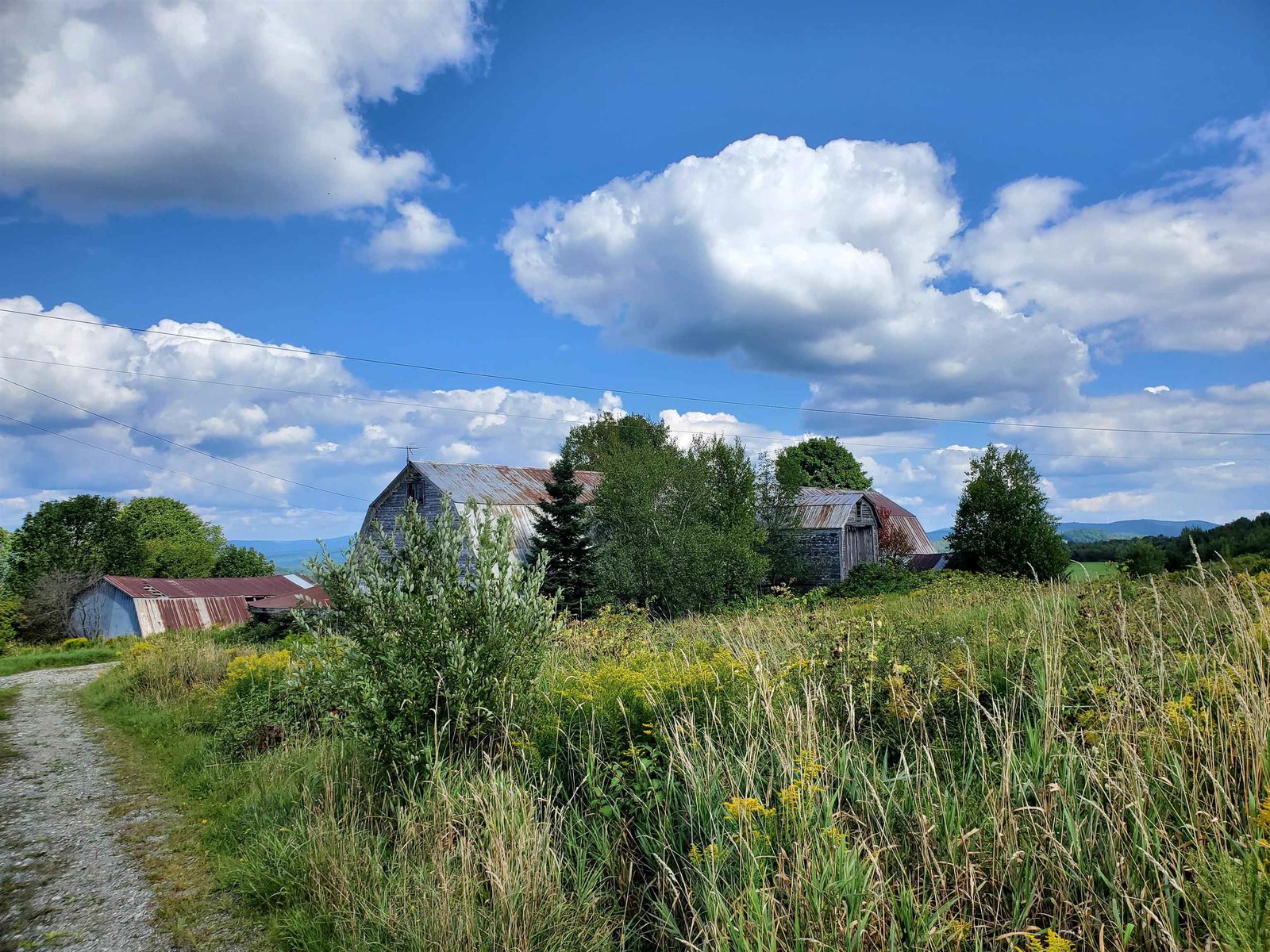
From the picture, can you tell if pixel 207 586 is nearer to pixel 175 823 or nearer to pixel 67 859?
pixel 175 823

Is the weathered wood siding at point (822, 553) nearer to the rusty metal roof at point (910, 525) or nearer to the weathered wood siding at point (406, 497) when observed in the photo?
the rusty metal roof at point (910, 525)

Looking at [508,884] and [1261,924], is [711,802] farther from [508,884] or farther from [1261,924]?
[1261,924]

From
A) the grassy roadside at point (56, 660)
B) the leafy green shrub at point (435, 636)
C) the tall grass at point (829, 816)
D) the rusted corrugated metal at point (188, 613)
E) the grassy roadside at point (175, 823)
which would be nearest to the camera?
the tall grass at point (829, 816)

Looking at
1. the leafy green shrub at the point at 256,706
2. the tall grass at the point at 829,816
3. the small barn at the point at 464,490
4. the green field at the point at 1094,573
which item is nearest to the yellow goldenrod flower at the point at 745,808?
the tall grass at the point at 829,816

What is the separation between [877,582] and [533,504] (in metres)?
16.2

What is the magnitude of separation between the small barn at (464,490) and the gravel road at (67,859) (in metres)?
21.1

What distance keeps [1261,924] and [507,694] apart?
450cm

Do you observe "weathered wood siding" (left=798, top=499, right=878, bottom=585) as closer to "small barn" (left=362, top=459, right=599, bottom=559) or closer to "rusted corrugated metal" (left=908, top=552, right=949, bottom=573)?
"small barn" (left=362, top=459, right=599, bottom=559)

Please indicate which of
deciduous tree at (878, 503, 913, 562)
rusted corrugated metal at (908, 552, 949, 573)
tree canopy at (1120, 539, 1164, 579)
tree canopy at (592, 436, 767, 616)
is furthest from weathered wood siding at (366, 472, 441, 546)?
rusted corrugated metal at (908, 552, 949, 573)

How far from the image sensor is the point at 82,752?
9.88 m

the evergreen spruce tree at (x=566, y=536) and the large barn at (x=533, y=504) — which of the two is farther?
the large barn at (x=533, y=504)

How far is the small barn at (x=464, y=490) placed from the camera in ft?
104

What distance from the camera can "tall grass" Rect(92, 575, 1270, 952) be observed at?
285 cm

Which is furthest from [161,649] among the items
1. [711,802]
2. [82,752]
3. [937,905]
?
[937,905]
